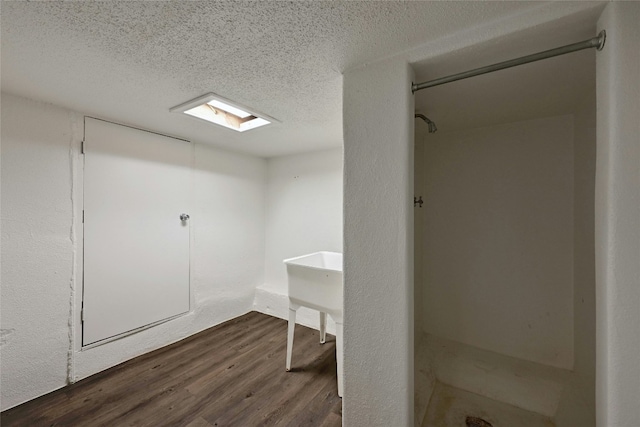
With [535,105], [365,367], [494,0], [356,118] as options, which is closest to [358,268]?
[365,367]

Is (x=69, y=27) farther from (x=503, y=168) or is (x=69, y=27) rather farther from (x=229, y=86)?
(x=503, y=168)

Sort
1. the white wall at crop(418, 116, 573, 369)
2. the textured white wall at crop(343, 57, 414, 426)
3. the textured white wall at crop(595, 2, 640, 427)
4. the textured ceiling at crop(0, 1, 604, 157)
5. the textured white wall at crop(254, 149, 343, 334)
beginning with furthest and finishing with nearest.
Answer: the textured white wall at crop(254, 149, 343, 334) → the white wall at crop(418, 116, 573, 369) → the textured white wall at crop(343, 57, 414, 426) → the textured ceiling at crop(0, 1, 604, 157) → the textured white wall at crop(595, 2, 640, 427)

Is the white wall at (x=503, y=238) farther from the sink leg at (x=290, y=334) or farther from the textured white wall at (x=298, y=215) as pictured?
the sink leg at (x=290, y=334)

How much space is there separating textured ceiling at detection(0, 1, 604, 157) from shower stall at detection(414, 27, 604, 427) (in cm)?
27

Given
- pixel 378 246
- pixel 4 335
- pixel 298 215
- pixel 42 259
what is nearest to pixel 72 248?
pixel 42 259

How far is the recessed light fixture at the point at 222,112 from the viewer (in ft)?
5.46

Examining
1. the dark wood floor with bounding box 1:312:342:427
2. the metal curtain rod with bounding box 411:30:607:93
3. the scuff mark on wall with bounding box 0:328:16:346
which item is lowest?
the dark wood floor with bounding box 1:312:342:427

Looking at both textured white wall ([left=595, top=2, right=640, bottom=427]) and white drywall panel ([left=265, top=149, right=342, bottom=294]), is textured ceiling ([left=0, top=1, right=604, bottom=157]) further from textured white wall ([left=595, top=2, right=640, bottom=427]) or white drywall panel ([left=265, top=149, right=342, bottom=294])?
white drywall panel ([left=265, top=149, right=342, bottom=294])

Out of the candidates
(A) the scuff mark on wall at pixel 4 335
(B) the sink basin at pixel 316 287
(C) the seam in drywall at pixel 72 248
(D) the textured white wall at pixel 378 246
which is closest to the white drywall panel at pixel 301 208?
(B) the sink basin at pixel 316 287

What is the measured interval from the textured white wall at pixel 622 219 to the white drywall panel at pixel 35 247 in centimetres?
297

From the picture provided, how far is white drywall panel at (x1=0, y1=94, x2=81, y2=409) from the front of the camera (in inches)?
62.4

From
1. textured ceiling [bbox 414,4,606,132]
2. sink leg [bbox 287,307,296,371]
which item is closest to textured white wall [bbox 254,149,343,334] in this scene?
sink leg [bbox 287,307,296,371]

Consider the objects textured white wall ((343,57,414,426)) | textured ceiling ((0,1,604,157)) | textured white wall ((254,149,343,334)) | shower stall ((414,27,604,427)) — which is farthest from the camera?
textured white wall ((254,149,343,334))

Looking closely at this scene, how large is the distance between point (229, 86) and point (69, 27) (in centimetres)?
67
